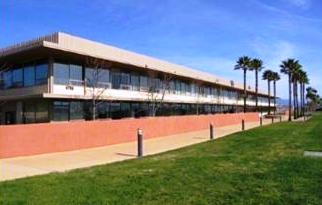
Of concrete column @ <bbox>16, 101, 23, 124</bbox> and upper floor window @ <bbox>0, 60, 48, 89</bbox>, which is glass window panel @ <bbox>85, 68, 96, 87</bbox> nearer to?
upper floor window @ <bbox>0, 60, 48, 89</bbox>

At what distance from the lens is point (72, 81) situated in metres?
30.8

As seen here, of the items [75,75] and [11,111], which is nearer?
[75,75]

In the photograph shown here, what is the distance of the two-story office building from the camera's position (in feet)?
96.2

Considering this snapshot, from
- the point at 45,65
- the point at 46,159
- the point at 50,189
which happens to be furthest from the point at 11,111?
the point at 50,189

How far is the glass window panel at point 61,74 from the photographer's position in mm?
29531

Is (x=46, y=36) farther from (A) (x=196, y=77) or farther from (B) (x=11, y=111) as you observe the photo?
(A) (x=196, y=77)

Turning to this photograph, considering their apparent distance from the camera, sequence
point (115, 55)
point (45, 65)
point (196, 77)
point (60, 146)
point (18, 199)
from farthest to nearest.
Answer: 1. point (196, 77)
2. point (115, 55)
3. point (45, 65)
4. point (60, 146)
5. point (18, 199)

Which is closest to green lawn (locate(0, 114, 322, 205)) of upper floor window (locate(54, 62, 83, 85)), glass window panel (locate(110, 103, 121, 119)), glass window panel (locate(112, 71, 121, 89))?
upper floor window (locate(54, 62, 83, 85))

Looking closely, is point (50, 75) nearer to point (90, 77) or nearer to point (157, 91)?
point (90, 77)

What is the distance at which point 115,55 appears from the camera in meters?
36.7

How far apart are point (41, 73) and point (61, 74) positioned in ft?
4.29

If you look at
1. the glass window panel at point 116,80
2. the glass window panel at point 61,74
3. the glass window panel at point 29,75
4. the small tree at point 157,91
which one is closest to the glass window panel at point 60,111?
the glass window panel at point 61,74

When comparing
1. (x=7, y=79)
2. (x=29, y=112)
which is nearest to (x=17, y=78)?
(x=7, y=79)

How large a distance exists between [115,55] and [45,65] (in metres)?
8.08
